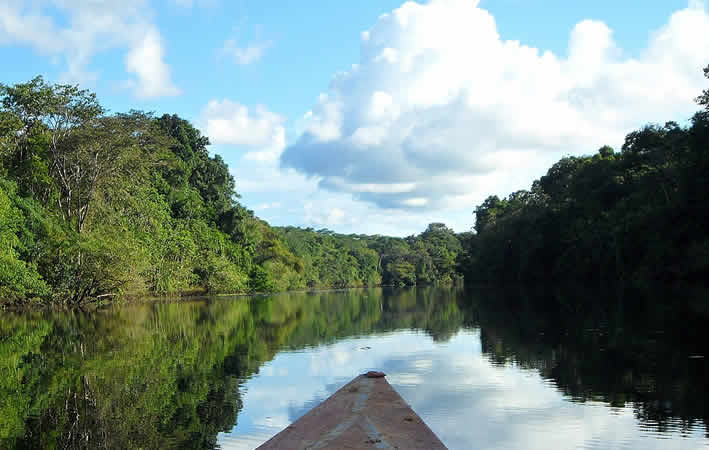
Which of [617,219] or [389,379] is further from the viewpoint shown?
[617,219]

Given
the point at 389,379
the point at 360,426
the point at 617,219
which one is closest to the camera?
the point at 360,426

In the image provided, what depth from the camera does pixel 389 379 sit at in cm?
990

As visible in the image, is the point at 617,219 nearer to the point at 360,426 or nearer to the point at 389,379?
the point at 389,379

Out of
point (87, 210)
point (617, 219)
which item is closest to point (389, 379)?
point (87, 210)

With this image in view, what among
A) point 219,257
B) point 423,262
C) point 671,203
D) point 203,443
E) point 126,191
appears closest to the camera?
point 203,443

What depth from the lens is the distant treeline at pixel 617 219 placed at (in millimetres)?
26006

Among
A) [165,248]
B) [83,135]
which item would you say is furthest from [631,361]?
[165,248]

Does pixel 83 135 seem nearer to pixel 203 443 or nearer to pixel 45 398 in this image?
pixel 45 398

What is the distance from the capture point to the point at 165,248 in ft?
144

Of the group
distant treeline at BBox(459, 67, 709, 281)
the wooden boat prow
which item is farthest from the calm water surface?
distant treeline at BBox(459, 67, 709, 281)

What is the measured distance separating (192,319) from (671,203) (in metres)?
22.8

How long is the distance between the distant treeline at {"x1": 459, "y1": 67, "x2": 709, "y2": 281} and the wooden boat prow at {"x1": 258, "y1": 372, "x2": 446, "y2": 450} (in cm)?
2222

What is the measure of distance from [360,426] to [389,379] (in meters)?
5.46

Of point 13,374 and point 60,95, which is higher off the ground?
point 60,95
